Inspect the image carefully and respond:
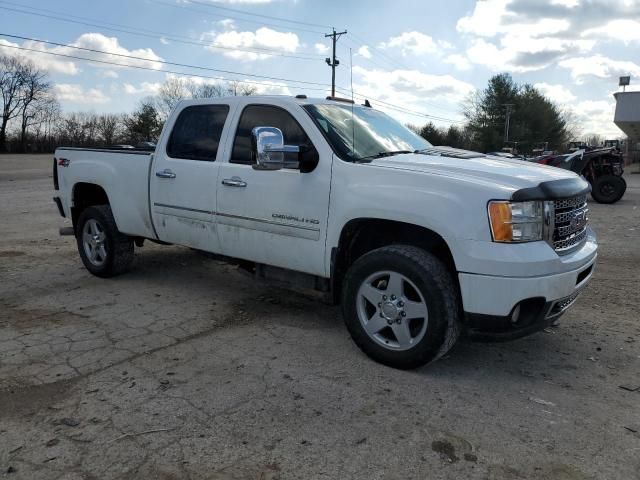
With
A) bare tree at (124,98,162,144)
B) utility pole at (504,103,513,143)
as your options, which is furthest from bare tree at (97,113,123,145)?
utility pole at (504,103,513,143)

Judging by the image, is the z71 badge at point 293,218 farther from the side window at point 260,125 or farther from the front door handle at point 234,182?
the side window at point 260,125

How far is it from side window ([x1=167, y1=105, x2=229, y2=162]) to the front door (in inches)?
10.9

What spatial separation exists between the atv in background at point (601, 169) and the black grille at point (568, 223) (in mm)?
12044

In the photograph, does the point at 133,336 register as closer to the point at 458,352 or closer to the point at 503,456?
the point at 458,352

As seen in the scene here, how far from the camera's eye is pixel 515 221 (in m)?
3.30

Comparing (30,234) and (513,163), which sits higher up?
(513,163)

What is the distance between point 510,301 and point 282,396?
5.00ft

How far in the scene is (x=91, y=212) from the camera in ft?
20.2

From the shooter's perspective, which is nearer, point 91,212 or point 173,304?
point 173,304

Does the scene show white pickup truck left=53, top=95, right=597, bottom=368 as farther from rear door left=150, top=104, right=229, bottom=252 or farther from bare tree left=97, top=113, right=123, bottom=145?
bare tree left=97, top=113, right=123, bottom=145

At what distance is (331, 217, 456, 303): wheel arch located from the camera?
3.80m

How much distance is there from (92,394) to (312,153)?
89.2 inches

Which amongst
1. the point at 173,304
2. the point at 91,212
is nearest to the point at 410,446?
the point at 173,304

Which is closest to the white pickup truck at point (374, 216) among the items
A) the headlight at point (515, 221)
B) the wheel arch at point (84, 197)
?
the headlight at point (515, 221)
